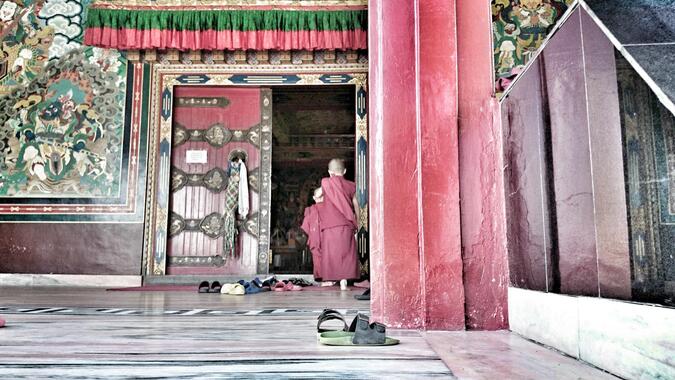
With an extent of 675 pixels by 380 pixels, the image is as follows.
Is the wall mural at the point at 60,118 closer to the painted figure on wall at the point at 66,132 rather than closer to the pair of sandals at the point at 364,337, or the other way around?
the painted figure on wall at the point at 66,132

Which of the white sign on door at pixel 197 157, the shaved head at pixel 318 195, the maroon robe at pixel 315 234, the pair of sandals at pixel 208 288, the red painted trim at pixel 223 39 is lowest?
the pair of sandals at pixel 208 288

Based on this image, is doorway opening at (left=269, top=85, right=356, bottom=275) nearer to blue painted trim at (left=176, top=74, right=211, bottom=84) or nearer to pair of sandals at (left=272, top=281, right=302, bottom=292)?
blue painted trim at (left=176, top=74, right=211, bottom=84)

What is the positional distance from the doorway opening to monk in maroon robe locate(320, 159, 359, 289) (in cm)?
344

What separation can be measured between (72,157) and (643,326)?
5943mm

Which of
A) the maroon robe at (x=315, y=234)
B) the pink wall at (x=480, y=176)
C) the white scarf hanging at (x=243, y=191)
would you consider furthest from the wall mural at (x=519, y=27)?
the pink wall at (x=480, y=176)

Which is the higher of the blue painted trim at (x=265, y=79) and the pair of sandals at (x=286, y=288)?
the blue painted trim at (x=265, y=79)

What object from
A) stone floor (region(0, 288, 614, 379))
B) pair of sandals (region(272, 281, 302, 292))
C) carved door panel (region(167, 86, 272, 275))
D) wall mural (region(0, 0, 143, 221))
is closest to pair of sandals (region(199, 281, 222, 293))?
pair of sandals (region(272, 281, 302, 292))

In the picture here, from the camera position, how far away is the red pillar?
1499mm

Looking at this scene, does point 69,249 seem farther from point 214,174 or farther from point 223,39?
point 223,39

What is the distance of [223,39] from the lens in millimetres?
5609

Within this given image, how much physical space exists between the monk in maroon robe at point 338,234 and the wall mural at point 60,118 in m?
2.08

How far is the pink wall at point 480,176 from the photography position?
1.50 meters

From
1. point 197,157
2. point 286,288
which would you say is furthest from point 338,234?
point 197,157

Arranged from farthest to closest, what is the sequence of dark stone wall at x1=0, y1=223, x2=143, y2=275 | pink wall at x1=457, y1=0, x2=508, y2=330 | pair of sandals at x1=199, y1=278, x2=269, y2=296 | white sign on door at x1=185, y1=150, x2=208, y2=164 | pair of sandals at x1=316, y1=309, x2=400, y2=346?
white sign on door at x1=185, y1=150, x2=208, y2=164
dark stone wall at x1=0, y1=223, x2=143, y2=275
pair of sandals at x1=199, y1=278, x2=269, y2=296
pink wall at x1=457, y1=0, x2=508, y2=330
pair of sandals at x1=316, y1=309, x2=400, y2=346
